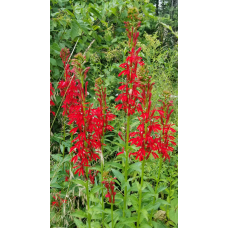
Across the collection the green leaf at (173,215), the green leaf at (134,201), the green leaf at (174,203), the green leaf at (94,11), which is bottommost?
the green leaf at (173,215)

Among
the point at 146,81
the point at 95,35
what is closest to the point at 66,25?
the point at 95,35

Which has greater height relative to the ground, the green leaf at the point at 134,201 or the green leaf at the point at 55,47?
the green leaf at the point at 55,47

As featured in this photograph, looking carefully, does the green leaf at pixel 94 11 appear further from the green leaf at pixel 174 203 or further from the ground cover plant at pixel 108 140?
the green leaf at pixel 174 203

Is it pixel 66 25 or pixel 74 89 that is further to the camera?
pixel 66 25

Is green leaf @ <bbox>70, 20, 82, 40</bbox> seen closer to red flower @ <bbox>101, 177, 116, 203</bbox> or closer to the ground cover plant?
the ground cover plant

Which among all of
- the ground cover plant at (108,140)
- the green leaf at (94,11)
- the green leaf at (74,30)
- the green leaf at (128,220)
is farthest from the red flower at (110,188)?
the green leaf at (94,11)

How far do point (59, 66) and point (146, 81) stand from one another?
0.83 m

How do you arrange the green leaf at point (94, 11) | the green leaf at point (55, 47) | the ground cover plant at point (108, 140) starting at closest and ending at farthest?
the ground cover plant at point (108, 140) → the green leaf at point (55, 47) → the green leaf at point (94, 11)

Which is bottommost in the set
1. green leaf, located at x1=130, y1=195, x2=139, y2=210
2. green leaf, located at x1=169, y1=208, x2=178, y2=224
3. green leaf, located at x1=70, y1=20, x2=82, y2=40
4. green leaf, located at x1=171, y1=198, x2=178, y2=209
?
green leaf, located at x1=169, y1=208, x2=178, y2=224

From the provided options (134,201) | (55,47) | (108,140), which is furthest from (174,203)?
(55,47)

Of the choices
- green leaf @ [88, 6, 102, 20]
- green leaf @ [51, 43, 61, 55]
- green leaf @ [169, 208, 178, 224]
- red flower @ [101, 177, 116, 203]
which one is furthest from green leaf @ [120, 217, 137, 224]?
green leaf @ [88, 6, 102, 20]

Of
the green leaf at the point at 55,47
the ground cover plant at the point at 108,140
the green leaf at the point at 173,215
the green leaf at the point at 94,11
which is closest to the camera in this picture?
the ground cover plant at the point at 108,140

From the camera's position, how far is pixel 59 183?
3.84ft
